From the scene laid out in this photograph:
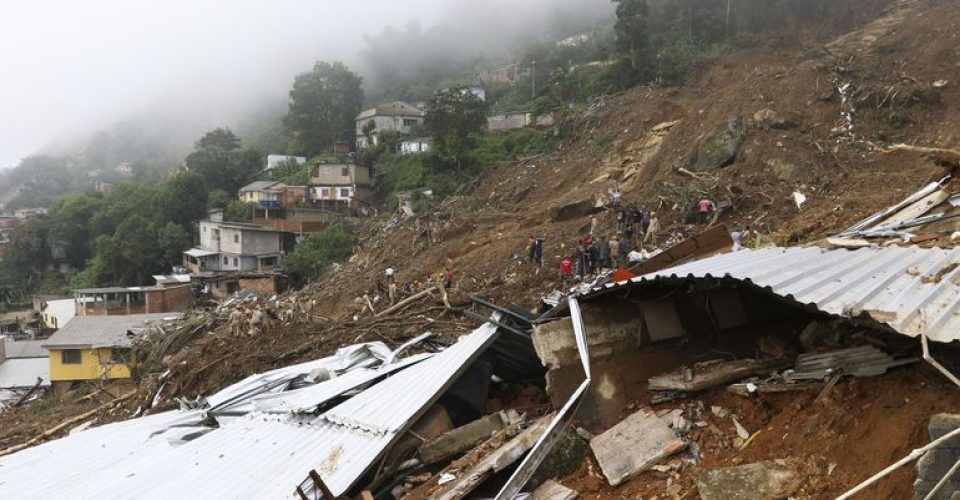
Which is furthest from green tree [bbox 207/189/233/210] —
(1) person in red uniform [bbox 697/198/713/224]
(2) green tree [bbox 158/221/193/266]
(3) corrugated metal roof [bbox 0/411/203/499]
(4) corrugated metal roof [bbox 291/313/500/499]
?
(4) corrugated metal roof [bbox 291/313/500/499]

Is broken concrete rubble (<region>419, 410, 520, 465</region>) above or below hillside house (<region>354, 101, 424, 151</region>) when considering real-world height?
below

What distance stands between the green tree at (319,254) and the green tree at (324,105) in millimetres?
18869

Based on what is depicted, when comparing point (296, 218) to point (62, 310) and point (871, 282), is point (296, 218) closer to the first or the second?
point (62, 310)

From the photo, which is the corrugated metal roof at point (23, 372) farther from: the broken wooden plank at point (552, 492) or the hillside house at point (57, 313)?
the broken wooden plank at point (552, 492)

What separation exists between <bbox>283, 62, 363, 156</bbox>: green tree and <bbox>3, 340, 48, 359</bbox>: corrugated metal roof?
22.3 metres

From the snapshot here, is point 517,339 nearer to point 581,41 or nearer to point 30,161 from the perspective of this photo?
point 581,41

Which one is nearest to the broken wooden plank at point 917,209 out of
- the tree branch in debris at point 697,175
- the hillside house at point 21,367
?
the tree branch in debris at point 697,175

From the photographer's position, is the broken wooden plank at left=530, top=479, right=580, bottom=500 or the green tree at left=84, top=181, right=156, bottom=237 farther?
the green tree at left=84, top=181, right=156, bottom=237

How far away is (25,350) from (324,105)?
24.1 metres

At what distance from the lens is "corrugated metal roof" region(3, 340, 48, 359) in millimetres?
23969

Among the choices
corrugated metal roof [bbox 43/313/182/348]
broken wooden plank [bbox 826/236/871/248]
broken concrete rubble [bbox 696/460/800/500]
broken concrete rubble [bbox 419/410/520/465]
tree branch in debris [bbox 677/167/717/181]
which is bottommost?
corrugated metal roof [bbox 43/313/182/348]

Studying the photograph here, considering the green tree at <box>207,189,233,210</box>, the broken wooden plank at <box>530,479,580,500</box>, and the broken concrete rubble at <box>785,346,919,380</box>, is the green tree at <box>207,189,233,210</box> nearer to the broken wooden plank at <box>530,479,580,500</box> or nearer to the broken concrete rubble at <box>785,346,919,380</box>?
the broken wooden plank at <box>530,479,580,500</box>

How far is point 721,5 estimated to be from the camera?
98.3 ft

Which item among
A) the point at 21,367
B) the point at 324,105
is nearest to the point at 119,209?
the point at 324,105
